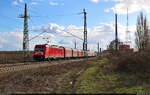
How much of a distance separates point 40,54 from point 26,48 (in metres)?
5.09

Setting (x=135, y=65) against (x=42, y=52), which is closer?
(x=135, y=65)

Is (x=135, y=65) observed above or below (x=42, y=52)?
below

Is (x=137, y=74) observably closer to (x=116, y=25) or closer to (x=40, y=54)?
(x=40, y=54)

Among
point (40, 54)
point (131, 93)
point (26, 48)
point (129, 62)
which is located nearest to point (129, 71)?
point (129, 62)

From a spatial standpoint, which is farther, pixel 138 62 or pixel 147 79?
pixel 138 62

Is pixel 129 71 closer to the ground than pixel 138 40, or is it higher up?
closer to the ground

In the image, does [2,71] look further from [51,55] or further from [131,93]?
[51,55]

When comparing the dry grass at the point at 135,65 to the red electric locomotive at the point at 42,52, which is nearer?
the dry grass at the point at 135,65

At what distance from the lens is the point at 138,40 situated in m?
40.9

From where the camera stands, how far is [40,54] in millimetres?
32938

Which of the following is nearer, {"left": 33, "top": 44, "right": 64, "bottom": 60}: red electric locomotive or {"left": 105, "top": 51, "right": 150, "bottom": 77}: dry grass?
{"left": 105, "top": 51, "right": 150, "bottom": 77}: dry grass

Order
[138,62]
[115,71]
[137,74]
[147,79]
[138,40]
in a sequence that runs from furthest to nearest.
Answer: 1. [138,40]
2. [115,71]
3. [138,62]
4. [137,74]
5. [147,79]

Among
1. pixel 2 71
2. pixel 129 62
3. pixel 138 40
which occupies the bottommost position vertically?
pixel 2 71

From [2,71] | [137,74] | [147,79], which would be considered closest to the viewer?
[147,79]
